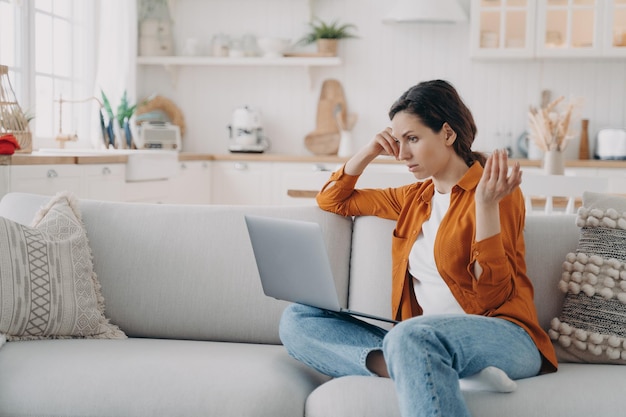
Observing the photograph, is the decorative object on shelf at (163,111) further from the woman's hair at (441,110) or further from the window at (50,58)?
the woman's hair at (441,110)

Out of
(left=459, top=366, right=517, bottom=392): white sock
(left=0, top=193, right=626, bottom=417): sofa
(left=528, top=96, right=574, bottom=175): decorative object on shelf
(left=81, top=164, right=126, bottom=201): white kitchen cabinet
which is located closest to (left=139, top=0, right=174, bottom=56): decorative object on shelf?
(left=81, top=164, right=126, bottom=201): white kitchen cabinet

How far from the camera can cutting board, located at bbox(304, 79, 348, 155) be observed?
20.7 ft

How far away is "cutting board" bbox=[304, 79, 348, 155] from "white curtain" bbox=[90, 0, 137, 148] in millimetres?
1347

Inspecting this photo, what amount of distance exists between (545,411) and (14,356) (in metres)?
1.30

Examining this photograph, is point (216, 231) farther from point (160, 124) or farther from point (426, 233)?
point (160, 124)

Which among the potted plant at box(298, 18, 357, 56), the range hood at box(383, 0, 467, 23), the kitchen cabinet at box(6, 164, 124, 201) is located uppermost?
the range hood at box(383, 0, 467, 23)

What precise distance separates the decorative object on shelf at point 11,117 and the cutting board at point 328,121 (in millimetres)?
2726

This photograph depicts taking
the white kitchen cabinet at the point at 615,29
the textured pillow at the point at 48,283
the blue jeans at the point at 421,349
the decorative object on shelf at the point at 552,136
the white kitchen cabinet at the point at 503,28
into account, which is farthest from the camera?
the white kitchen cabinet at the point at 503,28

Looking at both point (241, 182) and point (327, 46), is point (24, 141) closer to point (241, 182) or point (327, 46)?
point (241, 182)

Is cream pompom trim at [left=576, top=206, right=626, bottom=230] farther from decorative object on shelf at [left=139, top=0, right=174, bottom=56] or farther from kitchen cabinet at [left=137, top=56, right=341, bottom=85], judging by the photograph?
decorative object on shelf at [left=139, top=0, right=174, bottom=56]

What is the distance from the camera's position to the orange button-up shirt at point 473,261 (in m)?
1.98

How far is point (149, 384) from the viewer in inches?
78.9

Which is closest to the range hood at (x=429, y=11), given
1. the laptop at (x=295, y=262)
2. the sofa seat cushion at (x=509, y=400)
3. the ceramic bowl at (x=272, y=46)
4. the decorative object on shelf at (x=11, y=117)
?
the ceramic bowl at (x=272, y=46)

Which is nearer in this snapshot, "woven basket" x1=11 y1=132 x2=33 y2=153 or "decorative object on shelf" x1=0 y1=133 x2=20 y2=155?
"decorative object on shelf" x1=0 y1=133 x2=20 y2=155
